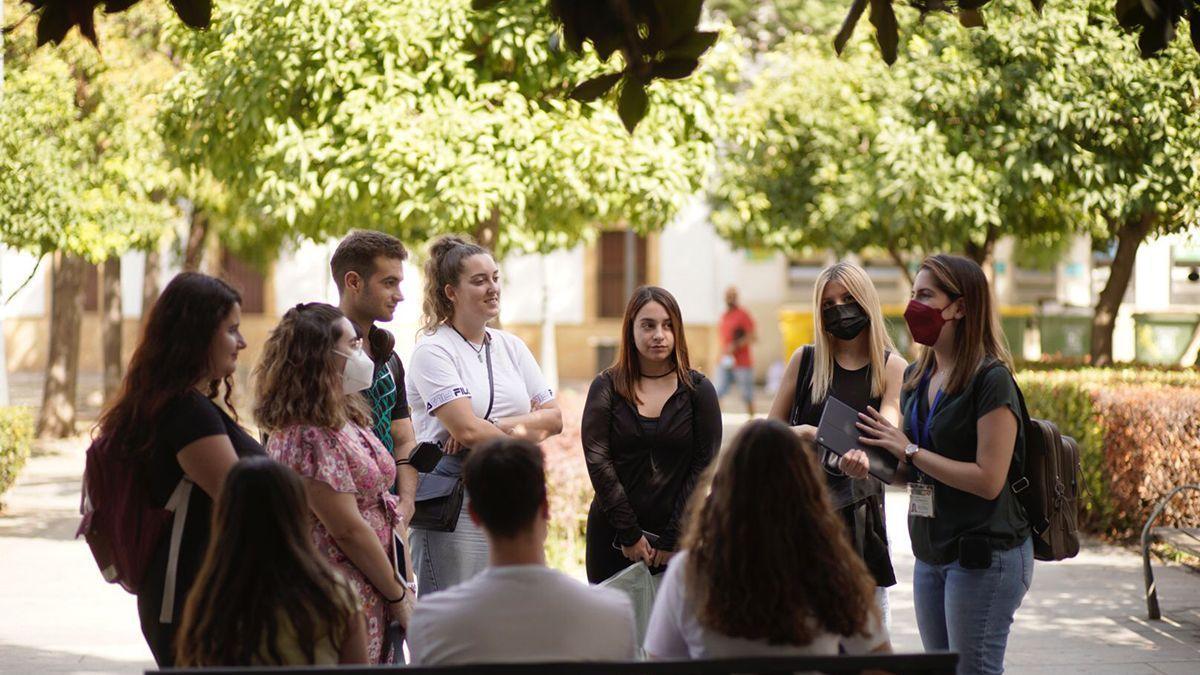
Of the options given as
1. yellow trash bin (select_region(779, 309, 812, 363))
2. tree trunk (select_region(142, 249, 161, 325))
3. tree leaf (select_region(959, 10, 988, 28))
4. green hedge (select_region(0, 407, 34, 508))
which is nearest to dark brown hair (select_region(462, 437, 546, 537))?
tree leaf (select_region(959, 10, 988, 28))

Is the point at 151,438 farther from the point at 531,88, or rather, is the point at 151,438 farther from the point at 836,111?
the point at 836,111

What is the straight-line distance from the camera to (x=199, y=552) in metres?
3.63

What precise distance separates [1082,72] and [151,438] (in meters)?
10.6

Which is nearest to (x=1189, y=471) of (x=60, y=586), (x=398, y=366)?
(x=398, y=366)

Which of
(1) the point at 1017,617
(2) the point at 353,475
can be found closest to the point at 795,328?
(1) the point at 1017,617

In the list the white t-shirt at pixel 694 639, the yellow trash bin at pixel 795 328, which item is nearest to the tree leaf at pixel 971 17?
the white t-shirt at pixel 694 639

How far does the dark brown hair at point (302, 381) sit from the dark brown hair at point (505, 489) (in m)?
0.83

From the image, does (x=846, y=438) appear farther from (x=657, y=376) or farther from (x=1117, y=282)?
(x=1117, y=282)

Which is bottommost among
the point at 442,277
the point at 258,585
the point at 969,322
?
the point at 258,585

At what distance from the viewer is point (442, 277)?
5285 mm

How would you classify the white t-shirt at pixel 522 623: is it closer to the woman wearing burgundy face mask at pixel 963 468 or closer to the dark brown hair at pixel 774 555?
the dark brown hair at pixel 774 555

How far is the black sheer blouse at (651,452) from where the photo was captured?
498cm

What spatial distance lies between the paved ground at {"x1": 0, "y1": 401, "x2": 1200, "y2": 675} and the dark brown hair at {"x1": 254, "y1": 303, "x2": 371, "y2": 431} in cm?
318

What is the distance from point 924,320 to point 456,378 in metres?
1.66
